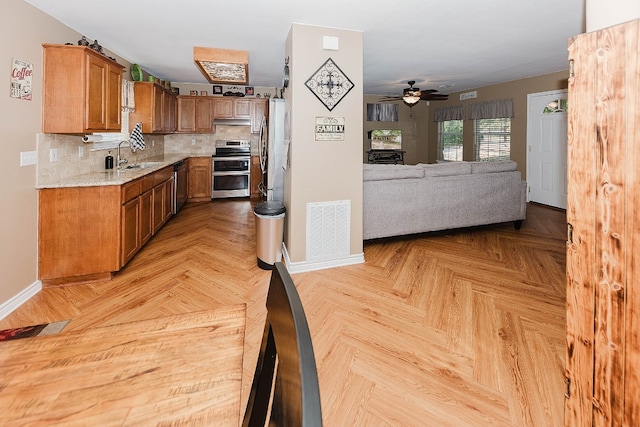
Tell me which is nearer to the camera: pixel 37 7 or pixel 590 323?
pixel 590 323

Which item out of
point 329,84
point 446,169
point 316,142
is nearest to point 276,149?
point 316,142

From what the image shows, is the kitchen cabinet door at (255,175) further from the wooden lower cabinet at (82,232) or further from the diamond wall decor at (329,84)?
the diamond wall decor at (329,84)

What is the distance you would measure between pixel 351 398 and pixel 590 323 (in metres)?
1.09

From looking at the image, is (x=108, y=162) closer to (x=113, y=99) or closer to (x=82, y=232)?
(x=113, y=99)

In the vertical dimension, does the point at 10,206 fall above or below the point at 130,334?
above

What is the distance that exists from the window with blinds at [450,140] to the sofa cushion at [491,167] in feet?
12.9

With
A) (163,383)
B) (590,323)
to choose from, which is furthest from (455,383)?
(163,383)

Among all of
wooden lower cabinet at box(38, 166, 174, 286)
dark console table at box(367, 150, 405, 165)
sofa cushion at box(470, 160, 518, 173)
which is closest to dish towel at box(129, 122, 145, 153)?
wooden lower cabinet at box(38, 166, 174, 286)

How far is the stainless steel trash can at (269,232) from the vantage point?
3336 millimetres

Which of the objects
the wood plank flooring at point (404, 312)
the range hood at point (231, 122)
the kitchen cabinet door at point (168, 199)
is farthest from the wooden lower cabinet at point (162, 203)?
the range hood at point (231, 122)

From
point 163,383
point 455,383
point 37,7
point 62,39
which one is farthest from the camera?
point 62,39

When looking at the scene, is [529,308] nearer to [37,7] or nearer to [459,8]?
[459,8]

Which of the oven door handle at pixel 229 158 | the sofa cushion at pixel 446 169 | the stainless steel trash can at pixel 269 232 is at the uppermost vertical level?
the oven door handle at pixel 229 158

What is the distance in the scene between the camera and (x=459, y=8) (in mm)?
3039
